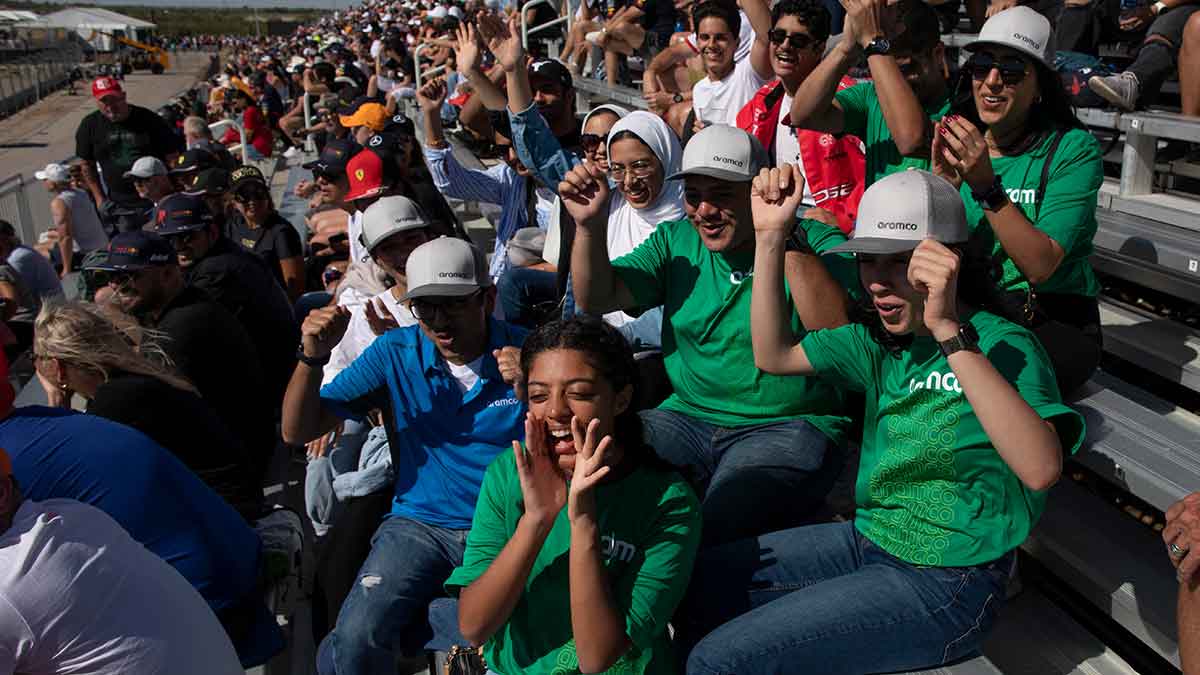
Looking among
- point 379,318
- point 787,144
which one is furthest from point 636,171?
point 379,318

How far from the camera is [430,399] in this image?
336 cm

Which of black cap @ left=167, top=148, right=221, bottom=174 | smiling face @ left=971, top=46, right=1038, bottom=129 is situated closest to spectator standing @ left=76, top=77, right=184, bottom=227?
black cap @ left=167, top=148, right=221, bottom=174

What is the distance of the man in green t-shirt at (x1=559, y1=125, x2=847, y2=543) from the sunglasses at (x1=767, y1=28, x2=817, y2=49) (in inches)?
39.8

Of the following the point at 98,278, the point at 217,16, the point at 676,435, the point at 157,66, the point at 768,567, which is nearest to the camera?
the point at 768,567

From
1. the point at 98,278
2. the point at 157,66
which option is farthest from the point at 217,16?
the point at 98,278

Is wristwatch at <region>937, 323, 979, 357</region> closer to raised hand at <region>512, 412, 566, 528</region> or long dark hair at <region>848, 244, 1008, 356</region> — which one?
long dark hair at <region>848, 244, 1008, 356</region>

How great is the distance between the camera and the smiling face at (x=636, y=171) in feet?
13.1

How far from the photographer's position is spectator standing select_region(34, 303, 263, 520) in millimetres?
3354

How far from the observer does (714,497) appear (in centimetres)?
309

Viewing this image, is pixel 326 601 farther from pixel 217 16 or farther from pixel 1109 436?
pixel 217 16

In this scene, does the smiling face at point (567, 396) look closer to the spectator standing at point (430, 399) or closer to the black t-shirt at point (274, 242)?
the spectator standing at point (430, 399)

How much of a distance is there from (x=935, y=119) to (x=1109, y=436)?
1.32 meters

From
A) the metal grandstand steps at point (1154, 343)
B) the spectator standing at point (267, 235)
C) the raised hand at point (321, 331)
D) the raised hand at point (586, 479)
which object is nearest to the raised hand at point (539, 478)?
the raised hand at point (586, 479)

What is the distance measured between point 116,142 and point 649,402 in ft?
26.3
